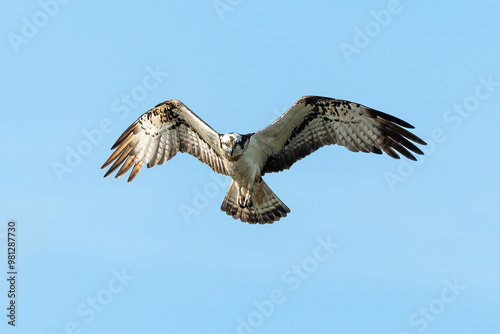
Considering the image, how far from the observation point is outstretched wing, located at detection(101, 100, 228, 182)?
52.9ft

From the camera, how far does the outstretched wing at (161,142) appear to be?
52.9 ft

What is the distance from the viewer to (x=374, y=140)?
15.5 metres

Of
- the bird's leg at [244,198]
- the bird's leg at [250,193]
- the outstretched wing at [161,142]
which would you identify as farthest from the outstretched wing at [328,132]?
the outstretched wing at [161,142]

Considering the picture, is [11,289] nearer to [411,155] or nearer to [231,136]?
[231,136]

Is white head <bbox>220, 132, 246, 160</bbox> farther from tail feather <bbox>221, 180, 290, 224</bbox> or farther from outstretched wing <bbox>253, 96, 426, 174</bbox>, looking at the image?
tail feather <bbox>221, 180, 290, 224</bbox>

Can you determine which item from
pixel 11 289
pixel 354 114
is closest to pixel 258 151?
pixel 354 114

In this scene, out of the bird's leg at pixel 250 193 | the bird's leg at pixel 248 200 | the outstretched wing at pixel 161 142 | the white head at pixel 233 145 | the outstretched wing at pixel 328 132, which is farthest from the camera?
the outstretched wing at pixel 161 142

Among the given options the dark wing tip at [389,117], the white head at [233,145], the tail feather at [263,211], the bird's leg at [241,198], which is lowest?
the tail feather at [263,211]

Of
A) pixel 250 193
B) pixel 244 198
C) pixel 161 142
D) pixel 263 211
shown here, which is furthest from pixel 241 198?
pixel 161 142

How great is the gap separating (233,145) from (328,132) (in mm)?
1776

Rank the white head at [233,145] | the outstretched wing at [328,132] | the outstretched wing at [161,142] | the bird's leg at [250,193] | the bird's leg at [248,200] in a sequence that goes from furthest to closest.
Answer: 1. the outstretched wing at [161,142]
2. the bird's leg at [248,200]
3. the bird's leg at [250,193]
4. the outstretched wing at [328,132]
5. the white head at [233,145]

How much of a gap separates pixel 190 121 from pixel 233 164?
51.4 inches

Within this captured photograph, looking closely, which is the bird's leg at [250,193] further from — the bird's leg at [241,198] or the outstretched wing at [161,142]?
the outstretched wing at [161,142]

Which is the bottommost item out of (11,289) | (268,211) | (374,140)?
(11,289)
